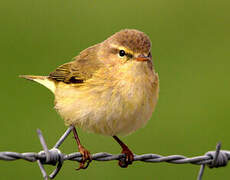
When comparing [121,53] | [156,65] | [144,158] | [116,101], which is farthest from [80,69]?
[156,65]

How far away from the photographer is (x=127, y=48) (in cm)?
555

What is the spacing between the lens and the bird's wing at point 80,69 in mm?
5754

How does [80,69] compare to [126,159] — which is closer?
[126,159]

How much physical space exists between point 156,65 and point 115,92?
331cm

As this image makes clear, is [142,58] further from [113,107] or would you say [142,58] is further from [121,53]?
[113,107]

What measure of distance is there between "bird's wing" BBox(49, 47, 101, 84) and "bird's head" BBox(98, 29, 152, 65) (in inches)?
5.0

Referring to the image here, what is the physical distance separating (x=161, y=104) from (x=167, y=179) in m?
1.49

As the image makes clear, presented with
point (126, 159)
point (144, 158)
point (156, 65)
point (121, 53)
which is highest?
point (121, 53)

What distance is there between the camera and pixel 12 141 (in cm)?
747

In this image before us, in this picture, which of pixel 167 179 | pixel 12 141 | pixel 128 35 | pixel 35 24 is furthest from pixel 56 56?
pixel 128 35

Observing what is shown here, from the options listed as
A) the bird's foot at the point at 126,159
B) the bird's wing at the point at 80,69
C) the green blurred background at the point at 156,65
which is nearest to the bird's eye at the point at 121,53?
the bird's wing at the point at 80,69

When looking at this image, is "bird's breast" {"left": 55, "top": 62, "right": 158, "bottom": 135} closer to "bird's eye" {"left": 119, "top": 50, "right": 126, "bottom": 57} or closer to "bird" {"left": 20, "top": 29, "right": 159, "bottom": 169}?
"bird" {"left": 20, "top": 29, "right": 159, "bottom": 169}

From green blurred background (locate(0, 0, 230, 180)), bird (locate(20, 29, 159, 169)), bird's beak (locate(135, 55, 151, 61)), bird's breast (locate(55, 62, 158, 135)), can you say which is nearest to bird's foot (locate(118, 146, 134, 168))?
bird (locate(20, 29, 159, 169))

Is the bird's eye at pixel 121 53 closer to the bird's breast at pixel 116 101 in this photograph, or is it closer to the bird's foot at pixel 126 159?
the bird's breast at pixel 116 101
